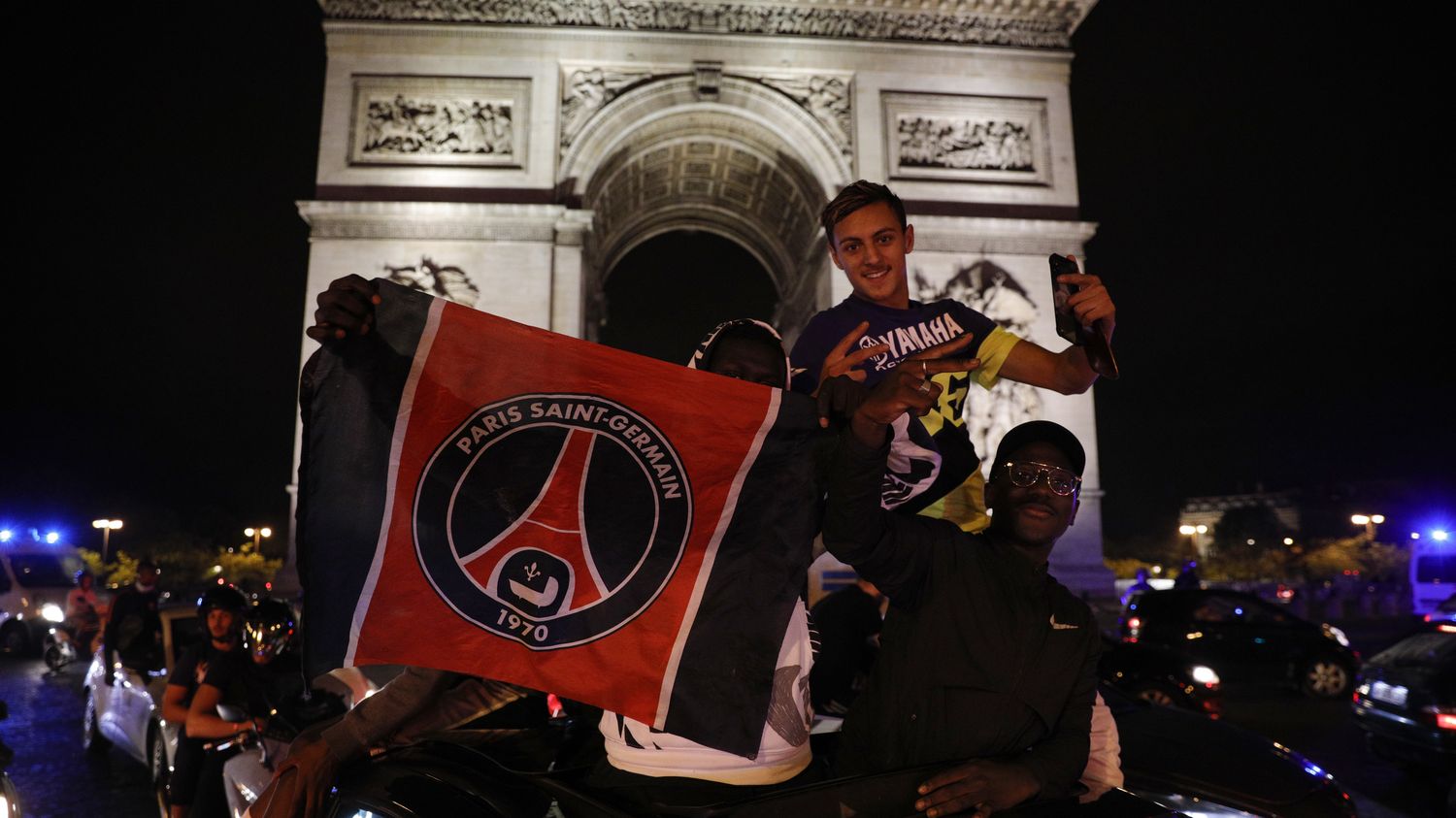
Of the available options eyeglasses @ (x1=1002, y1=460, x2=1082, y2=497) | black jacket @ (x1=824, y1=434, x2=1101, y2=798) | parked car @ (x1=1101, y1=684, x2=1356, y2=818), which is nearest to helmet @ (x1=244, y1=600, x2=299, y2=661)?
black jacket @ (x1=824, y1=434, x2=1101, y2=798)

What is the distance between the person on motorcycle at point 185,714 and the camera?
13.7ft

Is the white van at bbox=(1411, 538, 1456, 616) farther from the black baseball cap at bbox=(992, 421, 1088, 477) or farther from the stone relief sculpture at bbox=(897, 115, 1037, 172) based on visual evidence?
the black baseball cap at bbox=(992, 421, 1088, 477)

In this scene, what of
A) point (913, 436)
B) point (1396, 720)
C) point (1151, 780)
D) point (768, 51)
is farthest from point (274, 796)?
point (768, 51)

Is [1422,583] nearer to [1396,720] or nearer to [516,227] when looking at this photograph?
[1396,720]

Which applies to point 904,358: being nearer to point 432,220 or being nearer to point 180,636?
point 180,636

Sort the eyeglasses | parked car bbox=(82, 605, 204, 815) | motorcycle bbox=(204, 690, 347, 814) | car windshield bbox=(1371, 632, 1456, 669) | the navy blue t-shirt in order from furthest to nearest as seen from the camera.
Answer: car windshield bbox=(1371, 632, 1456, 669), parked car bbox=(82, 605, 204, 815), motorcycle bbox=(204, 690, 347, 814), the navy blue t-shirt, the eyeglasses

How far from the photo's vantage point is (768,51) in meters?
17.6

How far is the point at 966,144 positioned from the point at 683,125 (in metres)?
5.28

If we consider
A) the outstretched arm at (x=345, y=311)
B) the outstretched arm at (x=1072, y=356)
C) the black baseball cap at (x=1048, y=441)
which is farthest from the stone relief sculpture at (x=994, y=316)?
the outstretched arm at (x=345, y=311)

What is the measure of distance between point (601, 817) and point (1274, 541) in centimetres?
6170

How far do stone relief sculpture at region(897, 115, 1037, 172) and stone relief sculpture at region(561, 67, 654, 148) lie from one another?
4.86 m

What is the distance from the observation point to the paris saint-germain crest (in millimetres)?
2129

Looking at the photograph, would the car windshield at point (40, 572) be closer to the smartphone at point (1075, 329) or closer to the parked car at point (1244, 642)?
the parked car at point (1244, 642)

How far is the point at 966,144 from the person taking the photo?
17484 mm
